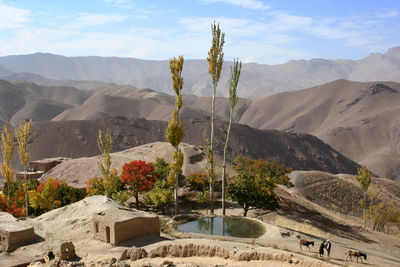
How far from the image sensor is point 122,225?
1459 centimetres

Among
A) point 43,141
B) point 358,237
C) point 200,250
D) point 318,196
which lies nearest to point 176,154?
point 200,250

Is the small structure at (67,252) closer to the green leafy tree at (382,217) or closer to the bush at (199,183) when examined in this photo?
the bush at (199,183)

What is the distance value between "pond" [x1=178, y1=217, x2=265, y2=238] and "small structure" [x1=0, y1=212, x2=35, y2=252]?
678 cm

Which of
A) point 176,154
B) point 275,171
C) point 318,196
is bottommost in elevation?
point 318,196

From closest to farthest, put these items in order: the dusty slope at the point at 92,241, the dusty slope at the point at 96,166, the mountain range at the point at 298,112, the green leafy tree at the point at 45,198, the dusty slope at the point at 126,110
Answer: the dusty slope at the point at 92,241 → the green leafy tree at the point at 45,198 → the dusty slope at the point at 96,166 → the mountain range at the point at 298,112 → the dusty slope at the point at 126,110

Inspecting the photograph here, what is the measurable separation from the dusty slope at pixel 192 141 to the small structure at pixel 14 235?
4566 cm

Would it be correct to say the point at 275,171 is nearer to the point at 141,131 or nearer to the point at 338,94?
the point at 141,131

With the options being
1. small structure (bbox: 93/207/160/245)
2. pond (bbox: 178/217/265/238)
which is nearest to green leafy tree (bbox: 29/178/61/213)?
small structure (bbox: 93/207/160/245)

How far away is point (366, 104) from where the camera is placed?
110 metres

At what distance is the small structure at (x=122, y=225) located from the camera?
1456 cm

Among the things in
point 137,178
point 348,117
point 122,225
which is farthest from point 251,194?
point 348,117

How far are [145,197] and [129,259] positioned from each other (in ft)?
33.4

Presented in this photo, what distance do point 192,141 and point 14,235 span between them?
5283 cm

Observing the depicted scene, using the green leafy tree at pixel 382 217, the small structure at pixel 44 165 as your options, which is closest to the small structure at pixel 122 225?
the green leafy tree at pixel 382 217
